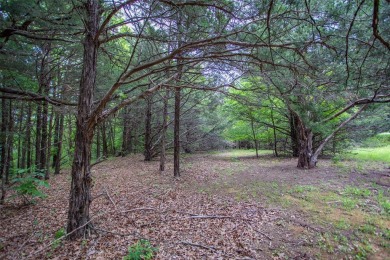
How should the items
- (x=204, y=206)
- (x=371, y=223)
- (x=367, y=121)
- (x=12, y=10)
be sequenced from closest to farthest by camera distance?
(x=12, y=10), (x=371, y=223), (x=204, y=206), (x=367, y=121)

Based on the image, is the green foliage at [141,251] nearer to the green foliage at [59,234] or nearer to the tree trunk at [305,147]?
the green foliage at [59,234]

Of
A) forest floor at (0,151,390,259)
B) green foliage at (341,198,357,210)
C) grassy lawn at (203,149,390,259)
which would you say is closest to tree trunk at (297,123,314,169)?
grassy lawn at (203,149,390,259)

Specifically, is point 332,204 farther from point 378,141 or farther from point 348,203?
point 378,141

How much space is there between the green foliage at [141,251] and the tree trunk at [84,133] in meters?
0.92

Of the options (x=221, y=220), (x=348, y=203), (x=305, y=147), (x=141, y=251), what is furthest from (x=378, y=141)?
(x=141, y=251)

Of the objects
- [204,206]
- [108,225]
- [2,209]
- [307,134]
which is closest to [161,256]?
[108,225]

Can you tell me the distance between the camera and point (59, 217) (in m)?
4.64

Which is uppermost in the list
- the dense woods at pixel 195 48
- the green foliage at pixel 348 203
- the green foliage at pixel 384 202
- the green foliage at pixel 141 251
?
the dense woods at pixel 195 48

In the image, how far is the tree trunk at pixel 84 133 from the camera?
3320mm

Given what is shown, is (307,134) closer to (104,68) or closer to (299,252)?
(299,252)

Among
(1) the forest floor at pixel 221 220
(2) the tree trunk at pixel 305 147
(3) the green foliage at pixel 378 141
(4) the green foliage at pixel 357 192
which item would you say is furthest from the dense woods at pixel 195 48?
(3) the green foliage at pixel 378 141

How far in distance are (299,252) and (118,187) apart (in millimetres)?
5522

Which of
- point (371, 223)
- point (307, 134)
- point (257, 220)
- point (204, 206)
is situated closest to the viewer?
point (371, 223)

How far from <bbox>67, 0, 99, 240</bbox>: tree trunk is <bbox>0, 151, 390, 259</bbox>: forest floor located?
0.28 meters
